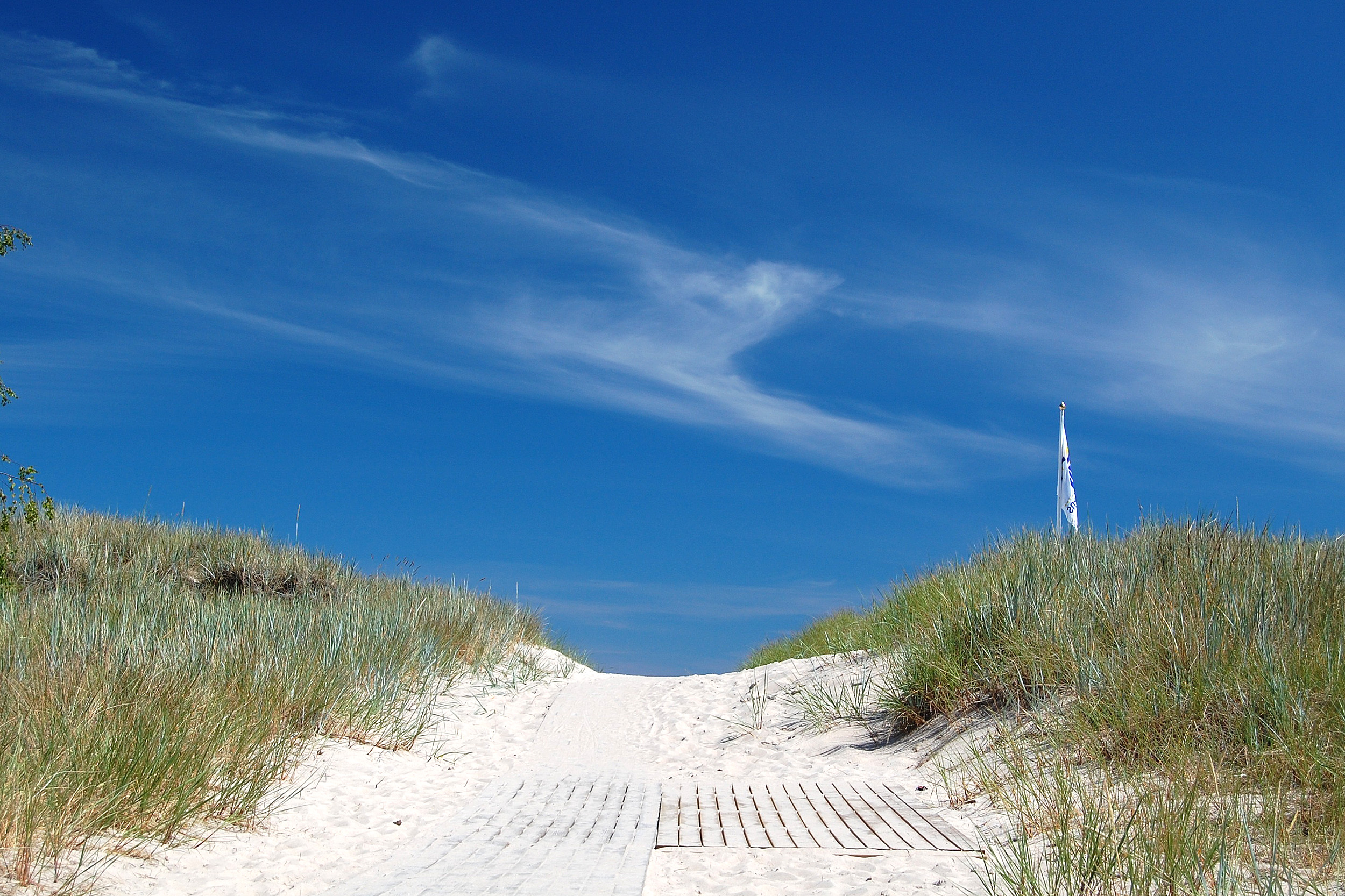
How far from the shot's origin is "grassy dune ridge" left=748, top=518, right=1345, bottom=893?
4.37 metres

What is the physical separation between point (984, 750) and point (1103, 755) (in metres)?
0.96

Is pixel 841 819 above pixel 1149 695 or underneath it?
underneath

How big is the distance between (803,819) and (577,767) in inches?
130

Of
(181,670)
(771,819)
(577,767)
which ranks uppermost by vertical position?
(181,670)

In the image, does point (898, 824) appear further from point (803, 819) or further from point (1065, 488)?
point (1065, 488)

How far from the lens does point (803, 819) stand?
20.2ft

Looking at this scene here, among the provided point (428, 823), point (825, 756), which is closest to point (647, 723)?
point (825, 756)

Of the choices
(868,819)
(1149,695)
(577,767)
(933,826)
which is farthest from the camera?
(577,767)

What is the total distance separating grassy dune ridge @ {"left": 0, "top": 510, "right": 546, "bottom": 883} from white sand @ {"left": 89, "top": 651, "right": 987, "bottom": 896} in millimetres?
305

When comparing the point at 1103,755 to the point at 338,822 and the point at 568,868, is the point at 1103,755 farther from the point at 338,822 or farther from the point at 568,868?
the point at 338,822

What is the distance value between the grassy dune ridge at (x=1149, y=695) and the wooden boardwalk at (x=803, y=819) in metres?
0.54

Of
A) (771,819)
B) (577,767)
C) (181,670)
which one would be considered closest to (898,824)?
(771,819)

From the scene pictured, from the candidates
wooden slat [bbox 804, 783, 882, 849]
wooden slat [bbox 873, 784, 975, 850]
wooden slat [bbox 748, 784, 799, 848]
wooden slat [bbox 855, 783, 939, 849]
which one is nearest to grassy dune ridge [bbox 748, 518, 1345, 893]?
wooden slat [bbox 873, 784, 975, 850]

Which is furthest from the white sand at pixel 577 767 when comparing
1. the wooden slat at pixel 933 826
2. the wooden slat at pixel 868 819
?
the wooden slat at pixel 868 819
